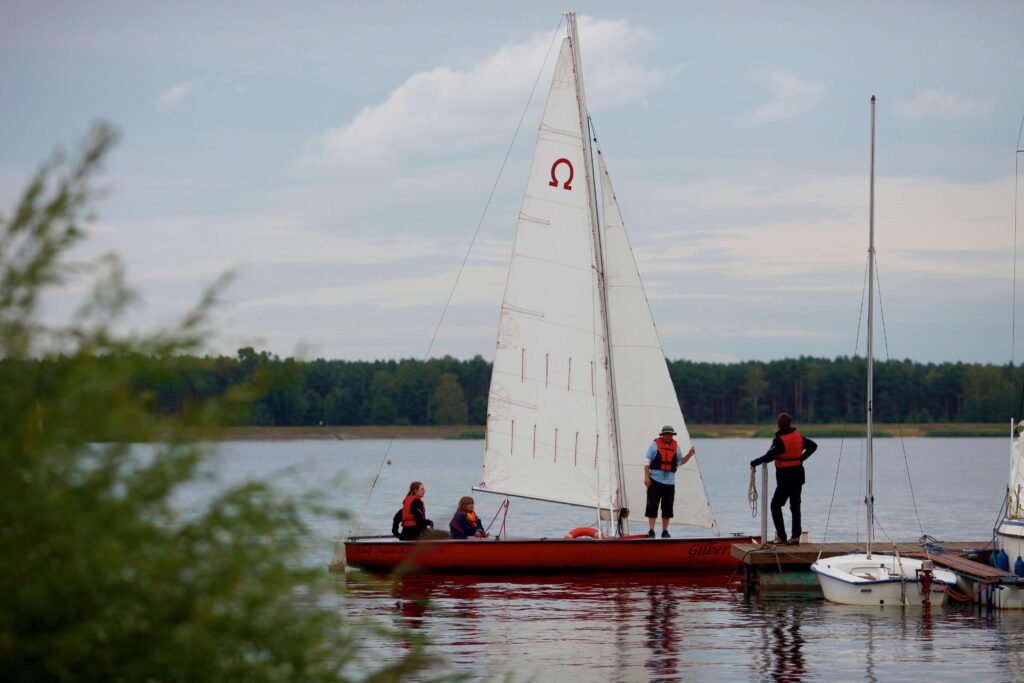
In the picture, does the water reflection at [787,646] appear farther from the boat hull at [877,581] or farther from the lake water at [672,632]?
the boat hull at [877,581]

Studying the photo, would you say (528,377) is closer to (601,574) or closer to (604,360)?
(604,360)

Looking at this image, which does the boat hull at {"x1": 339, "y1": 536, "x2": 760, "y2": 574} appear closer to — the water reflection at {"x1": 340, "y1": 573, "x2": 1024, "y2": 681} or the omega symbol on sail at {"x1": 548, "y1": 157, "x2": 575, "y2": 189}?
the water reflection at {"x1": 340, "y1": 573, "x2": 1024, "y2": 681}

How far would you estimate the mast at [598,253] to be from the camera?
20.8 meters

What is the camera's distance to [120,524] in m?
4.34

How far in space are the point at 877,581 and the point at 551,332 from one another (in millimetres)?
6518

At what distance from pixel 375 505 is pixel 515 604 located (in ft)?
91.9

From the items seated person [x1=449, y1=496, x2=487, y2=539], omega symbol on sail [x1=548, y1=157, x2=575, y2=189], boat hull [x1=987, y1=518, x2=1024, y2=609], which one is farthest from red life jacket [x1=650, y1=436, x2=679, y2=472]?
boat hull [x1=987, y1=518, x2=1024, y2=609]

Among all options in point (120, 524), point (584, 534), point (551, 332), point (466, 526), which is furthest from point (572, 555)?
point (120, 524)

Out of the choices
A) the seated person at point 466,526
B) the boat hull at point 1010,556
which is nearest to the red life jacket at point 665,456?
the seated person at point 466,526

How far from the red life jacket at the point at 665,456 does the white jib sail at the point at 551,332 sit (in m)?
1.37

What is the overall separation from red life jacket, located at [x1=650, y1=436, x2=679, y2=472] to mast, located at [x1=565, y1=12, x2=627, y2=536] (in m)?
1.11

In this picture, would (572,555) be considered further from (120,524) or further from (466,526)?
(120,524)

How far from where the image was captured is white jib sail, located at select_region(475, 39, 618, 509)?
69.0 feet

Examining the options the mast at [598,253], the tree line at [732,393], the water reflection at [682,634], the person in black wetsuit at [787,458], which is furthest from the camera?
the tree line at [732,393]
